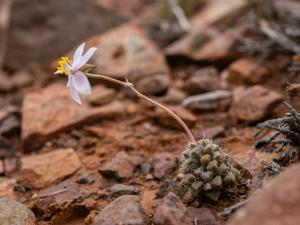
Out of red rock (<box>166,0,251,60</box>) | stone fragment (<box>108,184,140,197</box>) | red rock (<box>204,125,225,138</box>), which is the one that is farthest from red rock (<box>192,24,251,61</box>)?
stone fragment (<box>108,184,140,197</box>)

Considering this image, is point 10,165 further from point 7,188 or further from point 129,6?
point 129,6

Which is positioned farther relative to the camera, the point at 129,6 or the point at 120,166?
the point at 129,6

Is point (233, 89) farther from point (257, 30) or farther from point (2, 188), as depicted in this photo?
point (2, 188)

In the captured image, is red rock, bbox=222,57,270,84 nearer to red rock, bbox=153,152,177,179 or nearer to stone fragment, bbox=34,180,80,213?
red rock, bbox=153,152,177,179

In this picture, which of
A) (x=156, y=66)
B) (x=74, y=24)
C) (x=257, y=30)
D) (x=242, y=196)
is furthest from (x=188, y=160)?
(x=74, y=24)

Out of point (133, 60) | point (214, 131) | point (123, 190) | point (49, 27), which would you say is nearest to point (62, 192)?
point (123, 190)
